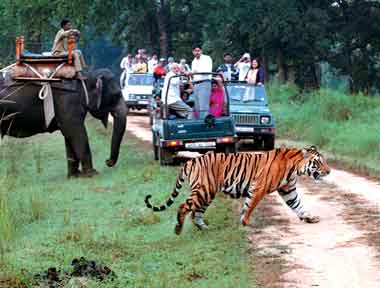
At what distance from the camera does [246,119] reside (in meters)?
25.6

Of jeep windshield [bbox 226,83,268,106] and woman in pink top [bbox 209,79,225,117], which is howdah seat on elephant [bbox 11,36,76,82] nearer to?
woman in pink top [bbox 209,79,225,117]

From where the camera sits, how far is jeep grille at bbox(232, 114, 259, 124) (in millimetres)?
25547

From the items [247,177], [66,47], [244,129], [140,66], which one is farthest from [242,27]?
[247,177]

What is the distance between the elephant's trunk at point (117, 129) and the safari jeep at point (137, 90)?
54.6ft

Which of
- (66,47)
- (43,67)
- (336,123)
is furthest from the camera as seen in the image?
(336,123)

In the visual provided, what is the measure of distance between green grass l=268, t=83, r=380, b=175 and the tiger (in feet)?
20.5

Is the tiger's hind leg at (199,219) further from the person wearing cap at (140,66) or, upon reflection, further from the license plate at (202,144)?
the person wearing cap at (140,66)

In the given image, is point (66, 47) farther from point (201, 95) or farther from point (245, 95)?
point (245, 95)

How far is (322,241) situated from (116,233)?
2.60 m

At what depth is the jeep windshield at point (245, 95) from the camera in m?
26.2

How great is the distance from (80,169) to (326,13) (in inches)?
1179

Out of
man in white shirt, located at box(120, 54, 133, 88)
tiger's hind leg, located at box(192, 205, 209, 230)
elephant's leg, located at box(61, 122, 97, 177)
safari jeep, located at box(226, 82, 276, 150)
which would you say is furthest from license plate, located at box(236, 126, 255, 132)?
man in white shirt, located at box(120, 54, 133, 88)

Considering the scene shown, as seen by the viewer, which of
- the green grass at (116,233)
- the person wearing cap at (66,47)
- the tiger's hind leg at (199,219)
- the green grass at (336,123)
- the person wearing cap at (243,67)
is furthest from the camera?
the person wearing cap at (243,67)

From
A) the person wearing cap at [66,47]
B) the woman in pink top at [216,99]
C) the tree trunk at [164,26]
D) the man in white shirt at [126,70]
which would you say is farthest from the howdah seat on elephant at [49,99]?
the tree trunk at [164,26]
